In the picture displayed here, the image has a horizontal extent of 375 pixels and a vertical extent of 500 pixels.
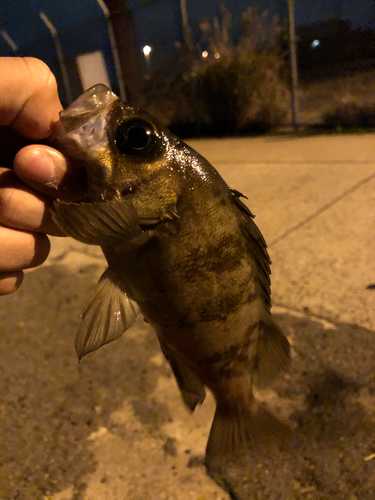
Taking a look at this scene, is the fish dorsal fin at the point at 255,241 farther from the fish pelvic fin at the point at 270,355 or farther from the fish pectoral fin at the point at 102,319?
the fish pectoral fin at the point at 102,319

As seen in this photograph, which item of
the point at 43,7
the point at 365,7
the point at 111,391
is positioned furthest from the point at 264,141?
the point at 43,7

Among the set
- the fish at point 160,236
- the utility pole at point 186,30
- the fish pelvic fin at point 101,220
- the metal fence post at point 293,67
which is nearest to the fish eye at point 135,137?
the fish at point 160,236

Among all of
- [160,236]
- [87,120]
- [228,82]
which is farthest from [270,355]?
[228,82]

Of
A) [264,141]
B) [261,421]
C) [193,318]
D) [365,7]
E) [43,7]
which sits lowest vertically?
[264,141]

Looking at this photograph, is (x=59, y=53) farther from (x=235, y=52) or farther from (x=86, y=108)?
(x=86, y=108)

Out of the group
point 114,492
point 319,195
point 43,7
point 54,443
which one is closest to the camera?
point 114,492

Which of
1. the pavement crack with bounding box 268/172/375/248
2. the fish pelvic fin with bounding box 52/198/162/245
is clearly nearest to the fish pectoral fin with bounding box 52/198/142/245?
the fish pelvic fin with bounding box 52/198/162/245

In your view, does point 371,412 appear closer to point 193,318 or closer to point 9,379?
point 193,318
